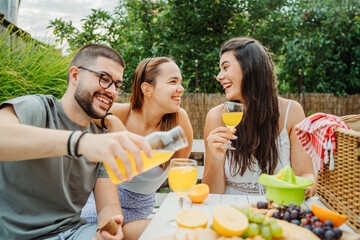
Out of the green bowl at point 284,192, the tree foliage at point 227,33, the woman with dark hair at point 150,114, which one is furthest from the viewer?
the tree foliage at point 227,33

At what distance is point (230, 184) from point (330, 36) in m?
6.73

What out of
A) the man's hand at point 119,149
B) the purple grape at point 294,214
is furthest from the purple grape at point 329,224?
the man's hand at point 119,149

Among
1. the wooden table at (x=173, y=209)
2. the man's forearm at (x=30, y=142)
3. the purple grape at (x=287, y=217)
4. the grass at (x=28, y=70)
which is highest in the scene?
the grass at (x=28, y=70)

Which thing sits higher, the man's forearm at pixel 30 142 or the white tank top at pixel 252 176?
the man's forearm at pixel 30 142

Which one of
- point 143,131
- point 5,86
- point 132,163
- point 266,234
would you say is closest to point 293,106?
point 143,131

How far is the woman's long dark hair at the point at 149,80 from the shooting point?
3.10 metres

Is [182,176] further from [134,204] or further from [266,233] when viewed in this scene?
[134,204]

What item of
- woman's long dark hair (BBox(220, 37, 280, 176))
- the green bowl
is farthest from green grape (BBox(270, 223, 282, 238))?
woman's long dark hair (BBox(220, 37, 280, 176))

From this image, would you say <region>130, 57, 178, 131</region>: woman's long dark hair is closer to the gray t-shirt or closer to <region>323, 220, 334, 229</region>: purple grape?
the gray t-shirt

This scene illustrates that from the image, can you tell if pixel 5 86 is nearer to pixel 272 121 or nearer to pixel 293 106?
pixel 272 121

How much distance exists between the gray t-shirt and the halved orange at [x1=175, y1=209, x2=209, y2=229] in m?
0.99

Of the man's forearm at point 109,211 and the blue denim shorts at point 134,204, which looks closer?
the man's forearm at point 109,211

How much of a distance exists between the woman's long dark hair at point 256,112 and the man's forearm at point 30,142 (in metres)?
1.78

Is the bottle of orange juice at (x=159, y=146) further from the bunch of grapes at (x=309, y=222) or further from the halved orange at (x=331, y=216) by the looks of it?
the halved orange at (x=331, y=216)
